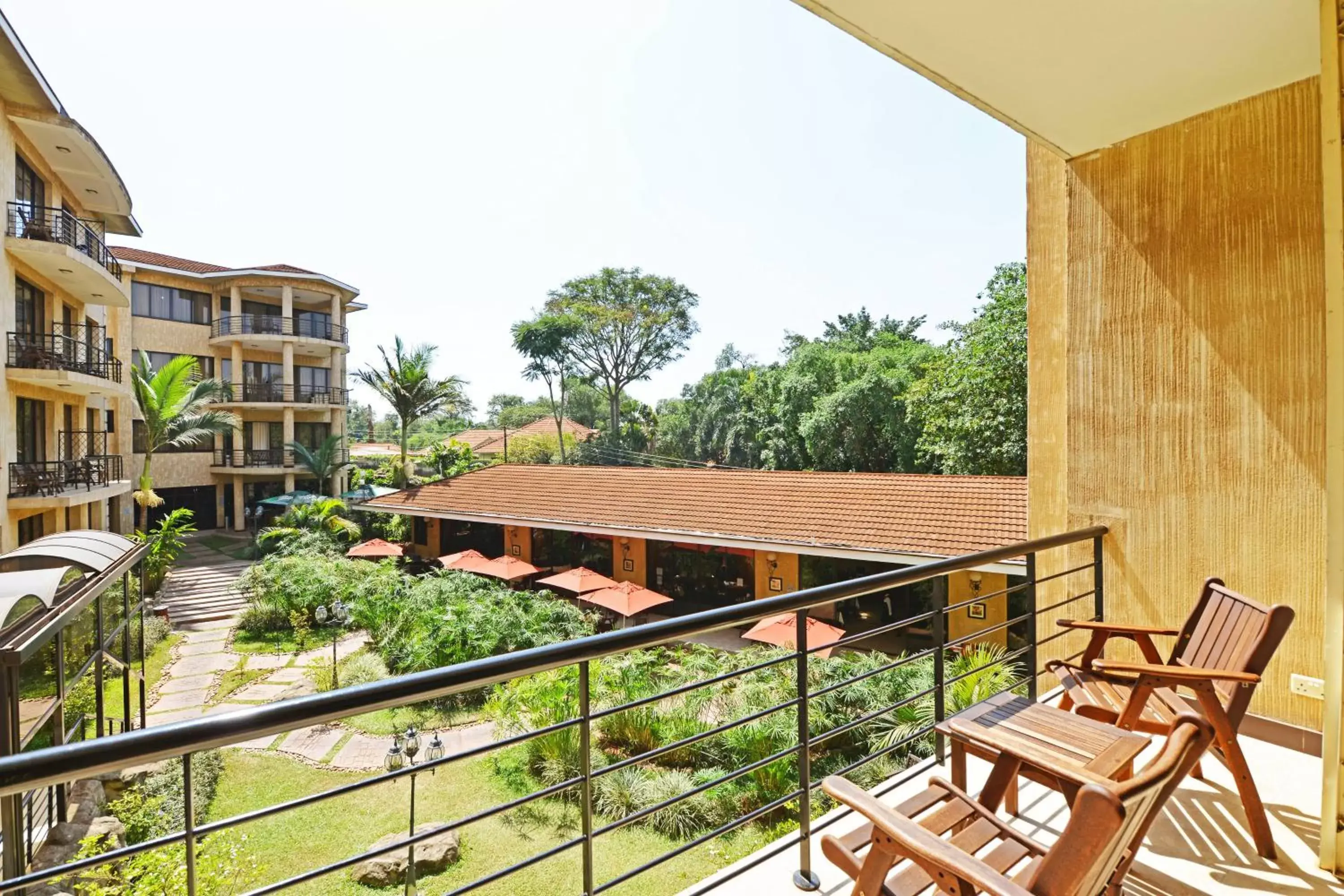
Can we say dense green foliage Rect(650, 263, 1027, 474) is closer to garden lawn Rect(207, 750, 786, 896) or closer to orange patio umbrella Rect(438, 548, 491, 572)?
garden lawn Rect(207, 750, 786, 896)

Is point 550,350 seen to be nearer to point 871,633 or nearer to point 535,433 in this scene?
point 535,433

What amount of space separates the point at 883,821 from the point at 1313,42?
3.63 meters

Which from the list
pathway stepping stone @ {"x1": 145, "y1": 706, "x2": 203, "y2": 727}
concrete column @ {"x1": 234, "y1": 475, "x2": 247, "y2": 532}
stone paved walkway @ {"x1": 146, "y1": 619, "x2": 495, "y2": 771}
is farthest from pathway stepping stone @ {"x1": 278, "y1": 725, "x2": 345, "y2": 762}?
concrete column @ {"x1": 234, "y1": 475, "x2": 247, "y2": 532}

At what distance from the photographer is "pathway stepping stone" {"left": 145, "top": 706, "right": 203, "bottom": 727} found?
32.1 feet

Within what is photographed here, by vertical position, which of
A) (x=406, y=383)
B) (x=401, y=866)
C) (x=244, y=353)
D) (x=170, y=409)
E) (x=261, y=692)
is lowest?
(x=401, y=866)

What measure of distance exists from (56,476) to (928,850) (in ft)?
56.9

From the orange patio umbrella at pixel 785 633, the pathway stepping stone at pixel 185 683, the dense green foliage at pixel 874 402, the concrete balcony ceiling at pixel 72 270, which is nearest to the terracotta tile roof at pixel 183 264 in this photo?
the concrete balcony ceiling at pixel 72 270

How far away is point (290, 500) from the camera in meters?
24.9

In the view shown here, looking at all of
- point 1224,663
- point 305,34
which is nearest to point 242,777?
point 1224,663

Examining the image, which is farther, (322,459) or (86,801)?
(322,459)

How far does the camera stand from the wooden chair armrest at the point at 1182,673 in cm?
229

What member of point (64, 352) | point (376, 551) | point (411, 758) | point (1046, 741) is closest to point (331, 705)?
point (1046, 741)

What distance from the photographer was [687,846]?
6.41ft

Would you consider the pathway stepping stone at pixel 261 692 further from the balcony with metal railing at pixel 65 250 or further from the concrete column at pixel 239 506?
the concrete column at pixel 239 506
